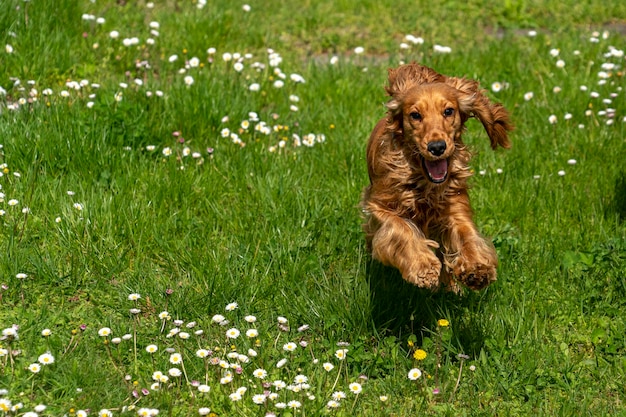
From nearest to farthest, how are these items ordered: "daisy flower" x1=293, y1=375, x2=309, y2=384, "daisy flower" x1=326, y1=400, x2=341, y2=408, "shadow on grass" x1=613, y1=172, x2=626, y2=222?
1. "daisy flower" x1=326, y1=400, x2=341, y2=408
2. "daisy flower" x1=293, y1=375, x2=309, y2=384
3. "shadow on grass" x1=613, y1=172, x2=626, y2=222

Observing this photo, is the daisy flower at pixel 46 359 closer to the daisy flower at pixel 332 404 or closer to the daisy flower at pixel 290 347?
the daisy flower at pixel 290 347

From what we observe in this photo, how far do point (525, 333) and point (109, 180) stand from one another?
2548 millimetres

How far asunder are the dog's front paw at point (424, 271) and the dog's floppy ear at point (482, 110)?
0.78 meters

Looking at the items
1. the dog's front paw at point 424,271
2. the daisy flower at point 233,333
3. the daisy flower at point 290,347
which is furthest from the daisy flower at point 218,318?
the dog's front paw at point 424,271

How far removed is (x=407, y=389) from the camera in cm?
399

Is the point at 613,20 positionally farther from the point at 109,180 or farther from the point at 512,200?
the point at 109,180

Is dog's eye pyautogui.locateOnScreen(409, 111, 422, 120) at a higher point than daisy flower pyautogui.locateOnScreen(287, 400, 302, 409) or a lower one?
higher

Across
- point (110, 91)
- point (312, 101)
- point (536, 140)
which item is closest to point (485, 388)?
point (536, 140)

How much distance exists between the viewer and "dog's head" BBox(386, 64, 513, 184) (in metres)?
3.95

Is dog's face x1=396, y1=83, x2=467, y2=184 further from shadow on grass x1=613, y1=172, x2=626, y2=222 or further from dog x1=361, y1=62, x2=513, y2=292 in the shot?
shadow on grass x1=613, y1=172, x2=626, y2=222

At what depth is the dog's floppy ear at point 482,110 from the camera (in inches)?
167

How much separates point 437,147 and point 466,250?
0.50 metres

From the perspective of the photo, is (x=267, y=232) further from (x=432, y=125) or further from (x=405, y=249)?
(x=432, y=125)

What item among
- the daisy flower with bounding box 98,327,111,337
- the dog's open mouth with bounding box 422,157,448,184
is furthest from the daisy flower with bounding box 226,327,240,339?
the dog's open mouth with bounding box 422,157,448,184
